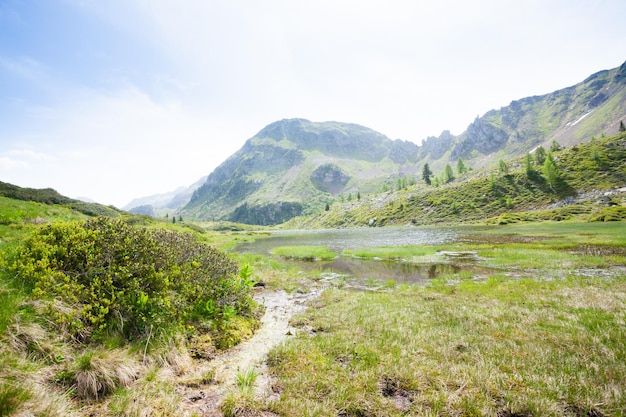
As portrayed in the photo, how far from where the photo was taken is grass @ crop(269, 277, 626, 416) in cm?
661

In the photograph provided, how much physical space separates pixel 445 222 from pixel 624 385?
156053 millimetres

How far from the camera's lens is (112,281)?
888cm

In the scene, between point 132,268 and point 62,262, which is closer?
point 62,262

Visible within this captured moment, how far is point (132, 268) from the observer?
30.5 ft

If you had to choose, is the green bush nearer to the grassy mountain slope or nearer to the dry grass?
the dry grass

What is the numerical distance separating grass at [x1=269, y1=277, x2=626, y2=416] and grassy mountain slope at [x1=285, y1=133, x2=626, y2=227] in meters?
117

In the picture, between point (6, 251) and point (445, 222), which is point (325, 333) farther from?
point (445, 222)

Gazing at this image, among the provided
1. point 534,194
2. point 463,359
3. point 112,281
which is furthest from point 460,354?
point 534,194

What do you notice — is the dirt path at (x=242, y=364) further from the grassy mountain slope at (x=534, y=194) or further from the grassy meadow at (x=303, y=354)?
the grassy mountain slope at (x=534, y=194)

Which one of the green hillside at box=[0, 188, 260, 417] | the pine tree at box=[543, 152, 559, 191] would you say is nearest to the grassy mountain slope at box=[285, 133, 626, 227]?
the pine tree at box=[543, 152, 559, 191]

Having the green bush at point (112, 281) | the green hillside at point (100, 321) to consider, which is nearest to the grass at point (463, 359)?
the green hillside at point (100, 321)

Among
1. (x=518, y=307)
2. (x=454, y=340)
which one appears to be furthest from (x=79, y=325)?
(x=518, y=307)

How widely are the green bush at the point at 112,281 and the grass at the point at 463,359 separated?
13.6 feet

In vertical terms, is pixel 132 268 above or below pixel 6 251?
below
